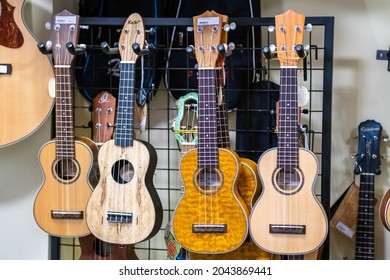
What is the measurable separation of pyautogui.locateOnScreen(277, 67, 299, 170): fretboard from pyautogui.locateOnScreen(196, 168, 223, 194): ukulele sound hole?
0.23m

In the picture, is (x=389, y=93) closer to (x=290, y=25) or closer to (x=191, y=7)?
(x=290, y=25)

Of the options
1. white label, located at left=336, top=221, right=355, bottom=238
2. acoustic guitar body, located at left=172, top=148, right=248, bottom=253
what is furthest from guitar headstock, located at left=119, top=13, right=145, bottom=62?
white label, located at left=336, top=221, right=355, bottom=238

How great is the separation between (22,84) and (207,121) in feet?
2.65

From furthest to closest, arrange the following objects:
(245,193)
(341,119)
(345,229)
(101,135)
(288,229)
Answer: (341,119)
(345,229)
(101,135)
(245,193)
(288,229)

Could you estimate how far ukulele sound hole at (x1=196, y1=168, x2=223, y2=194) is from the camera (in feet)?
5.99

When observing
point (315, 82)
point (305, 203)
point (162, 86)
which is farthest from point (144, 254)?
point (315, 82)

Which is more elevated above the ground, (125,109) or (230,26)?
(230,26)

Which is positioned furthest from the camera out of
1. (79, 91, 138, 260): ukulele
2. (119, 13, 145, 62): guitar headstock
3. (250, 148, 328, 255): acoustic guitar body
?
(79, 91, 138, 260): ukulele

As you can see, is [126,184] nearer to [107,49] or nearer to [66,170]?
[66,170]

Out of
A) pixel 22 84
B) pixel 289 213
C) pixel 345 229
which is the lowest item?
pixel 345 229

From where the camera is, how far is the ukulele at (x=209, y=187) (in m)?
1.81

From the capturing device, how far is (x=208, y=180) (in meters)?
1.84

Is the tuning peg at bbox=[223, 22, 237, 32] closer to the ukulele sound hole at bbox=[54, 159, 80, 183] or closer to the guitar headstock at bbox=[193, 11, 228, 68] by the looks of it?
the guitar headstock at bbox=[193, 11, 228, 68]

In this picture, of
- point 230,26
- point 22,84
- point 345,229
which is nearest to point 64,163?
point 22,84
